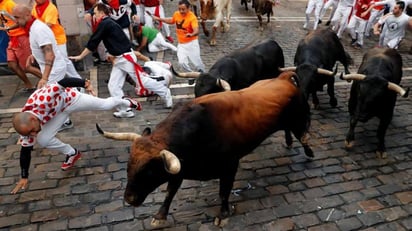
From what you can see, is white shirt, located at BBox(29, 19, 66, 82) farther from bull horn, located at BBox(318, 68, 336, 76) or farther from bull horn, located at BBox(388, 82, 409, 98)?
bull horn, located at BBox(388, 82, 409, 98)

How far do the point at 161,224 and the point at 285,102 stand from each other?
A: 7.33 ft

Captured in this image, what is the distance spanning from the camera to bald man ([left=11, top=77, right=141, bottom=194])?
4551 mm

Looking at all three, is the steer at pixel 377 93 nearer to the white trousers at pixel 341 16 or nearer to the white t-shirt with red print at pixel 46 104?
the white t-shirt with red print at pixel 46 104

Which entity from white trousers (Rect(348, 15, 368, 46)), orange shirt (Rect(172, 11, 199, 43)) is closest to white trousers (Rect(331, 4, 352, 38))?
white trousers (Rect(348, 15, 368, 46))

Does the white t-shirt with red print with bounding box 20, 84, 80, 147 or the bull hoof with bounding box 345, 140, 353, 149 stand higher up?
the white t-shirt with red print with bounding box 20, 84, 80, 147

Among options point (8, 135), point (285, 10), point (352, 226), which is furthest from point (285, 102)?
point (285, 10)

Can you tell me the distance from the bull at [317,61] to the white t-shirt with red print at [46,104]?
3868mm

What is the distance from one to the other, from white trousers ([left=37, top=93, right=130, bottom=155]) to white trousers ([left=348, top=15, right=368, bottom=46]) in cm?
902

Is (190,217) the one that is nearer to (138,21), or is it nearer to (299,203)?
(299,203)

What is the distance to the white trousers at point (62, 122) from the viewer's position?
5.02 metres

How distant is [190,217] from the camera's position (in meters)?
4.53

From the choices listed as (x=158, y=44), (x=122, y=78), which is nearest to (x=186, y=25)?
(x=122, y=78)

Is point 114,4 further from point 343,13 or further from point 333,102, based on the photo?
point 343,13

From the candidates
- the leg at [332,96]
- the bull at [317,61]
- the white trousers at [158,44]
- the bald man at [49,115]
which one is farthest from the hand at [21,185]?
the white trousers at [158,44]
